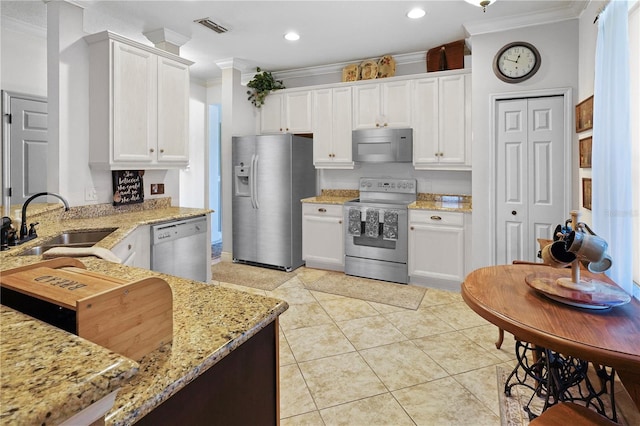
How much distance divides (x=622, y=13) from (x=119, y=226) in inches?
138

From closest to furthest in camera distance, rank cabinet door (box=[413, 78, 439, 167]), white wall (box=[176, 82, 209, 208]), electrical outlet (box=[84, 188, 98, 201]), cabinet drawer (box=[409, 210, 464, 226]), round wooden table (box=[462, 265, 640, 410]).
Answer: round wooden table (box=[462, 265, 640, 410]) < electrical outlet (box=[84, 188, 98, 201]) < cabinet drawer (box=[409, 210, 464, 226]) < cabinet door (box=[413, 78, 439, 167]) < white wall (box=[176, 82, 209, 208])

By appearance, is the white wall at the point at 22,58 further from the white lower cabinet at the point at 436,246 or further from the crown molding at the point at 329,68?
the white lower cabinet at the point at 436,246

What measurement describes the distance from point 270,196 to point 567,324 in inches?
149

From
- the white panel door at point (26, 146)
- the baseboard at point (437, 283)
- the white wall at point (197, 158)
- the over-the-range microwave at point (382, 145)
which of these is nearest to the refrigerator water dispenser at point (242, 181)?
the white wall at point (197, 158)

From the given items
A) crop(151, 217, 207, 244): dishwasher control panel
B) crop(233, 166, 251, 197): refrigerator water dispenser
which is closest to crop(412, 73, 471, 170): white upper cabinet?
crop(233, 166, 251, 197): refrigerator water dispenser

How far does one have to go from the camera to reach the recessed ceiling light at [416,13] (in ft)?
10.9

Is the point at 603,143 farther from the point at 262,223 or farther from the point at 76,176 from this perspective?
the point at 76,176

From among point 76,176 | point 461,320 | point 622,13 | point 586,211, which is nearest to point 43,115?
point 76,176

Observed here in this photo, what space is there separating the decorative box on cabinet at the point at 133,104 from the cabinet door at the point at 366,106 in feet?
6.62

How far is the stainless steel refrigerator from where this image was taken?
4.65 m

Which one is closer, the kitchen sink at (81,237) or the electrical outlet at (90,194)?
the kitchen sink at (81,237)

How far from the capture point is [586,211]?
3.00m

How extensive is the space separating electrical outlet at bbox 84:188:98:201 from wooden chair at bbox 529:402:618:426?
3.53 m

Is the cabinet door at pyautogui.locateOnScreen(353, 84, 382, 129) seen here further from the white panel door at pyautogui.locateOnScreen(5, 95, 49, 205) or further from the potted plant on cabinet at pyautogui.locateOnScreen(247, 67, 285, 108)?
the white panel door at pyautogui.locateOnScreen(5, 95, 49, 205)
